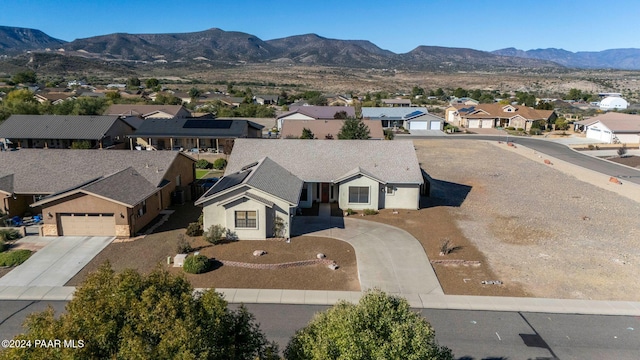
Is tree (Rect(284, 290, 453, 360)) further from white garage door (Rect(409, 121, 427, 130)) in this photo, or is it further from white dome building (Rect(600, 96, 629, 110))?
white dome building (Rect(600, 96, 629, 110))

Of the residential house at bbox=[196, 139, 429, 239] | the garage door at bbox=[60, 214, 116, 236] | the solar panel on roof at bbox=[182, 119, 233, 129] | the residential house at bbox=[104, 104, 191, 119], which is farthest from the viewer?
the residential house at bbox=[104, 104, 191, 119]

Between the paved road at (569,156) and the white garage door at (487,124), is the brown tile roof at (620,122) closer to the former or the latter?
the paved road at (569,156)

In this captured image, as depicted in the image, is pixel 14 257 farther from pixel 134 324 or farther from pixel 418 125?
pixel 418 125

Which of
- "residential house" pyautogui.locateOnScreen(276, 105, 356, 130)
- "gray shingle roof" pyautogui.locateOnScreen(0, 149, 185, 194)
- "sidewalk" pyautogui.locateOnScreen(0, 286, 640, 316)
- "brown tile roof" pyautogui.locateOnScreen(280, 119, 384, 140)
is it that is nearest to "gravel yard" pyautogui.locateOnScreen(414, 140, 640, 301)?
"sidewalk" pyautogui.locateOnScreen(0, 286, 640, 316)

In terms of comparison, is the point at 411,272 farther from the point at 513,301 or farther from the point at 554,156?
the point at 554,156

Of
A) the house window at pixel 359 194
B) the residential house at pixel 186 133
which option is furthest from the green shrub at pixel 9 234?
the residential house at pixel 186 133

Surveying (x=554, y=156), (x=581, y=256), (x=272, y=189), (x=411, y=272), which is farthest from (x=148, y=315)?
(x=554, y=156)
